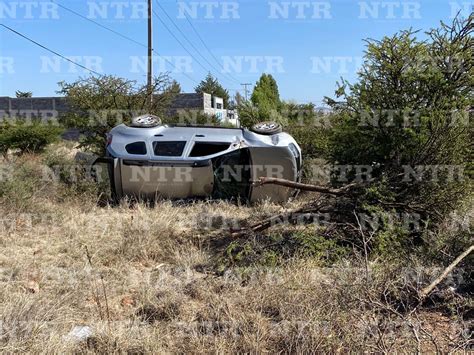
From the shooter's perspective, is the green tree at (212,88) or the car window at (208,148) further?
the green tree at (212,88)

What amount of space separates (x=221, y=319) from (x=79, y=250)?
2.88 metres

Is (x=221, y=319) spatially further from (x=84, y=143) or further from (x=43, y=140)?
(x=43, y=140)

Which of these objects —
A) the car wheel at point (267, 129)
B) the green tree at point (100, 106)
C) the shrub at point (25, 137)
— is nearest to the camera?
the car wheel at point (267, 129)

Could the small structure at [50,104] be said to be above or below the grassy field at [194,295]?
above

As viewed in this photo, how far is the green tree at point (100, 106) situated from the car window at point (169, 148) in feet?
14.1

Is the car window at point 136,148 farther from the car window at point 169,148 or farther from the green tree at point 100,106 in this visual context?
the green tree at point 100,106

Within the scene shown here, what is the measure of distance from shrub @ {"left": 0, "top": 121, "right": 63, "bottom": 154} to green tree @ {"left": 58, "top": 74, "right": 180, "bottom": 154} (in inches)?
322

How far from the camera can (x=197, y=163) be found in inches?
341

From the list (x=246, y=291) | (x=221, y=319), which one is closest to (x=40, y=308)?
(x=221, y=319)

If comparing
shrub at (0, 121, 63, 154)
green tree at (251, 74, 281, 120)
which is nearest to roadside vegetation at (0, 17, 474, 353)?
shrub at (0, 121, 63, 154)

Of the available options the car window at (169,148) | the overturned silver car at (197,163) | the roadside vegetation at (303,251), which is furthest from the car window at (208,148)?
the roadside vegetation at (303,251)

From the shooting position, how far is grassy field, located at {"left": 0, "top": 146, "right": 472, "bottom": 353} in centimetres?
317

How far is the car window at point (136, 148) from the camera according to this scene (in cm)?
869

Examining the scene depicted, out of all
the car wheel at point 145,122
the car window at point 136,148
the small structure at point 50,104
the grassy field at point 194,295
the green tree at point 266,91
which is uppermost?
the green tree at point 266,91
